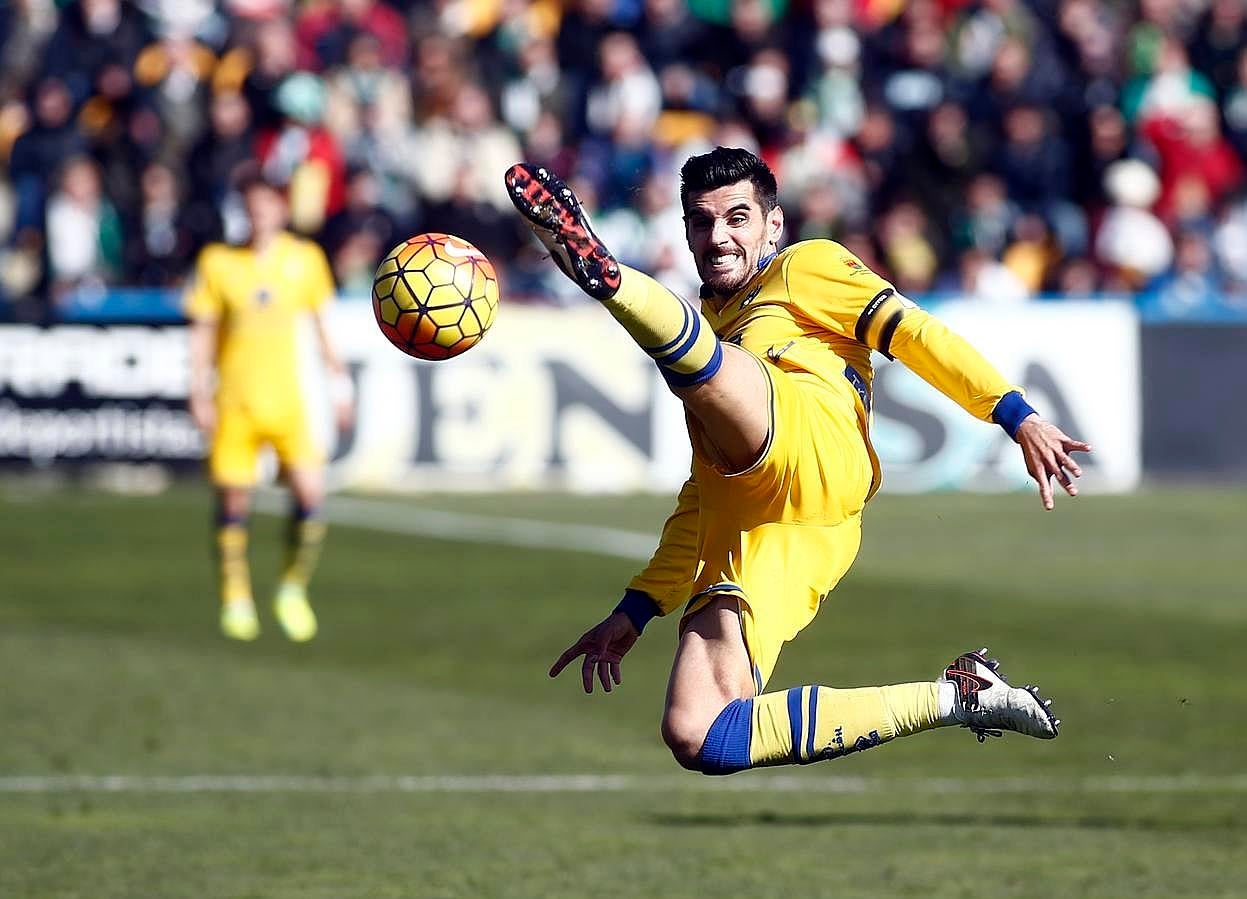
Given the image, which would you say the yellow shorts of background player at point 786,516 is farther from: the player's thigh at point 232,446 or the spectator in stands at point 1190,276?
the spectator in stands at point 1190,276

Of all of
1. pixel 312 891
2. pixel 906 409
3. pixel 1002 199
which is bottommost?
pixel 312 891

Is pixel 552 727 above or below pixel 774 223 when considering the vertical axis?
below

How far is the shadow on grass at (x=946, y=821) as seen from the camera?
26.5 feet

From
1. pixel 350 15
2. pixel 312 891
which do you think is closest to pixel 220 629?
pixel 312 891

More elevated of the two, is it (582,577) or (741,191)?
(741,191)

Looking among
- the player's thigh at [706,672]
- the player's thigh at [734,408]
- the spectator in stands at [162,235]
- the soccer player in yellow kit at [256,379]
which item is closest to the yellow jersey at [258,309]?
the soccer player in yellow kit at [256,379]

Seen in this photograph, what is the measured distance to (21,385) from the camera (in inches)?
707

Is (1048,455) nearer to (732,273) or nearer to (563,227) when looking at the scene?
(732,273)

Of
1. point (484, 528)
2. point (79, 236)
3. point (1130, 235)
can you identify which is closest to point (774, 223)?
point (484, 528)

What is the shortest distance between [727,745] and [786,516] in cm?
68

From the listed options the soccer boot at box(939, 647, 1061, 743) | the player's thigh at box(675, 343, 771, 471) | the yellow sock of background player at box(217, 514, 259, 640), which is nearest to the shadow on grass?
the soccer boot at box(939, 647, 1061, 743)

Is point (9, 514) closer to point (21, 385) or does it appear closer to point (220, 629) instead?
point (21, 385)

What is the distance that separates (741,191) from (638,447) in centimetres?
1242

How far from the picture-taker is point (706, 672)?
6012 mm
